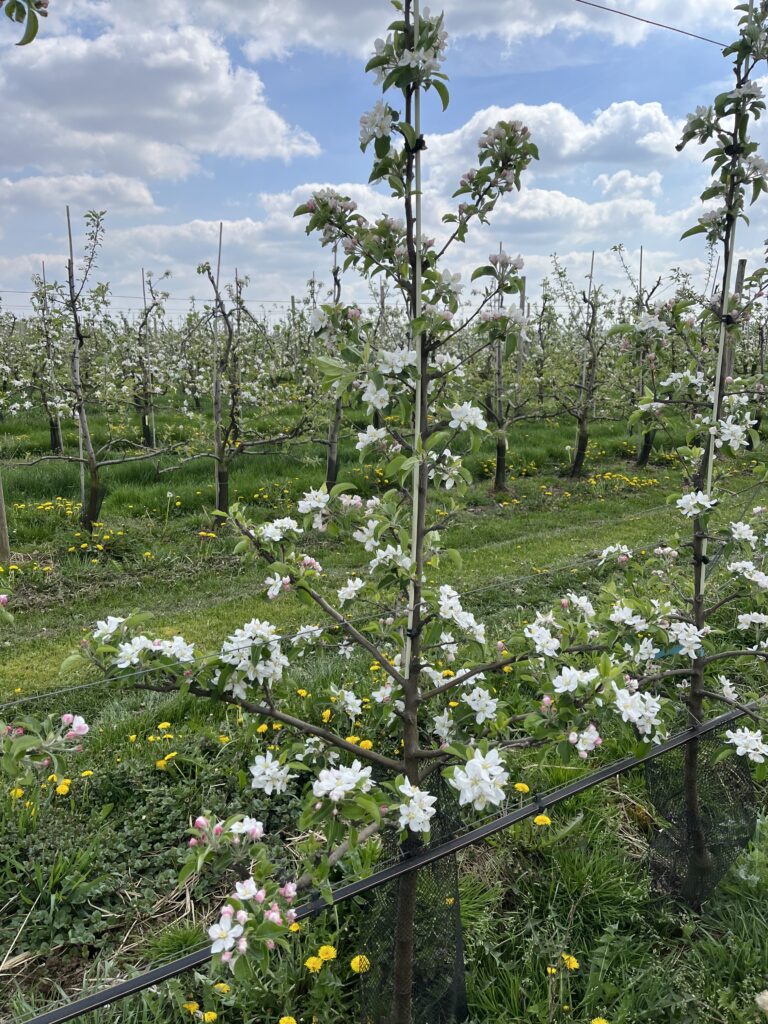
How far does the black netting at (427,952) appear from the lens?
196cm

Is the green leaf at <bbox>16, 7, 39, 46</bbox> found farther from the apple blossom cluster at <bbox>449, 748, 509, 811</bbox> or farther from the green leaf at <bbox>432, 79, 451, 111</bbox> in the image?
the apple blossom cluster at <bbox>449, 748, 509, 811</bbox>

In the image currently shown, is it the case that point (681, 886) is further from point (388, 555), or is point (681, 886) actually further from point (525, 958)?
point (388, 555)

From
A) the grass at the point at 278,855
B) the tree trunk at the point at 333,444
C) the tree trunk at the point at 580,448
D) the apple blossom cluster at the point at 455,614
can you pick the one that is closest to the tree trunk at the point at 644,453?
the tree trunk at the point at 580,448

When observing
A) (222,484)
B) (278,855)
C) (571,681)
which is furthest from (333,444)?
(571,681)

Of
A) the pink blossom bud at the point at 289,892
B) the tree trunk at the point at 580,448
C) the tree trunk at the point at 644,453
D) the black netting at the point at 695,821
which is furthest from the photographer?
the tree trunk at the point at 644,453

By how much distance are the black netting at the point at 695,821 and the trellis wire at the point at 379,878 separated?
0.19m

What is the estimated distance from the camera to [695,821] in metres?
2.54

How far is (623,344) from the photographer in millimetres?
2645

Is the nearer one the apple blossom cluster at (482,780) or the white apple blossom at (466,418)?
the apple blossom cluster at (482,780)

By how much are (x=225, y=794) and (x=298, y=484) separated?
5574 millimetres

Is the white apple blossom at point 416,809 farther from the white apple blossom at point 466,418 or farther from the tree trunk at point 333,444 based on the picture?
the tree trunk at point 333,444

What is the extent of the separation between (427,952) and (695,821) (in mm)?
1110

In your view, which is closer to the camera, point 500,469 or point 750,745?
point 750,745

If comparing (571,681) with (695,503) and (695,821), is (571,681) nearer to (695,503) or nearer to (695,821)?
(695,503)
